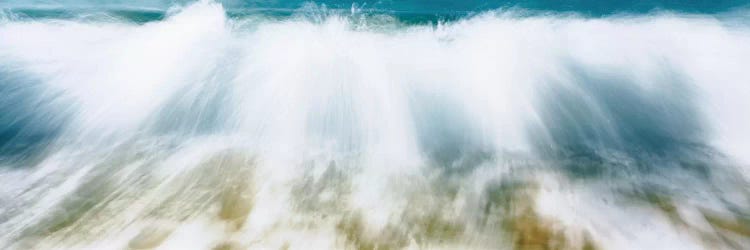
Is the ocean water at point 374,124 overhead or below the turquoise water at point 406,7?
below

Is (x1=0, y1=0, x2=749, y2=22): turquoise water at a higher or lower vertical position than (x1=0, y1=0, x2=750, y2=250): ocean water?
higher

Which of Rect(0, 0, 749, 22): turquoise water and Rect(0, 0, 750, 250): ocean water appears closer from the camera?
Rect(0, 0, 750, 250): ocean water

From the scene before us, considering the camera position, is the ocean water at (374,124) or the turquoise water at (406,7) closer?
the ocean water at (374,124)

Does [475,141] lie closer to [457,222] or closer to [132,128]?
[457,222]

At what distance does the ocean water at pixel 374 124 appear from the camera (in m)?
5.49

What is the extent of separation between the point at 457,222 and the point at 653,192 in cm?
315

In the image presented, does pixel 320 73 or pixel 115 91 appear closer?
pixel 115 91

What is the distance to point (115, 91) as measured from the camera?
31.3 ft

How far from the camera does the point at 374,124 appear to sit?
8.48m

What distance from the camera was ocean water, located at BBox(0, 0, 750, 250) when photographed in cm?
549

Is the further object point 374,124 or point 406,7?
point 406,7

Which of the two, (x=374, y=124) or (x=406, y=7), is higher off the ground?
(x=406, y=7)

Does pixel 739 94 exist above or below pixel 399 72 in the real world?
below

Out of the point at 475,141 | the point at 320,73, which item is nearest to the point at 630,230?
the point at 475,141
